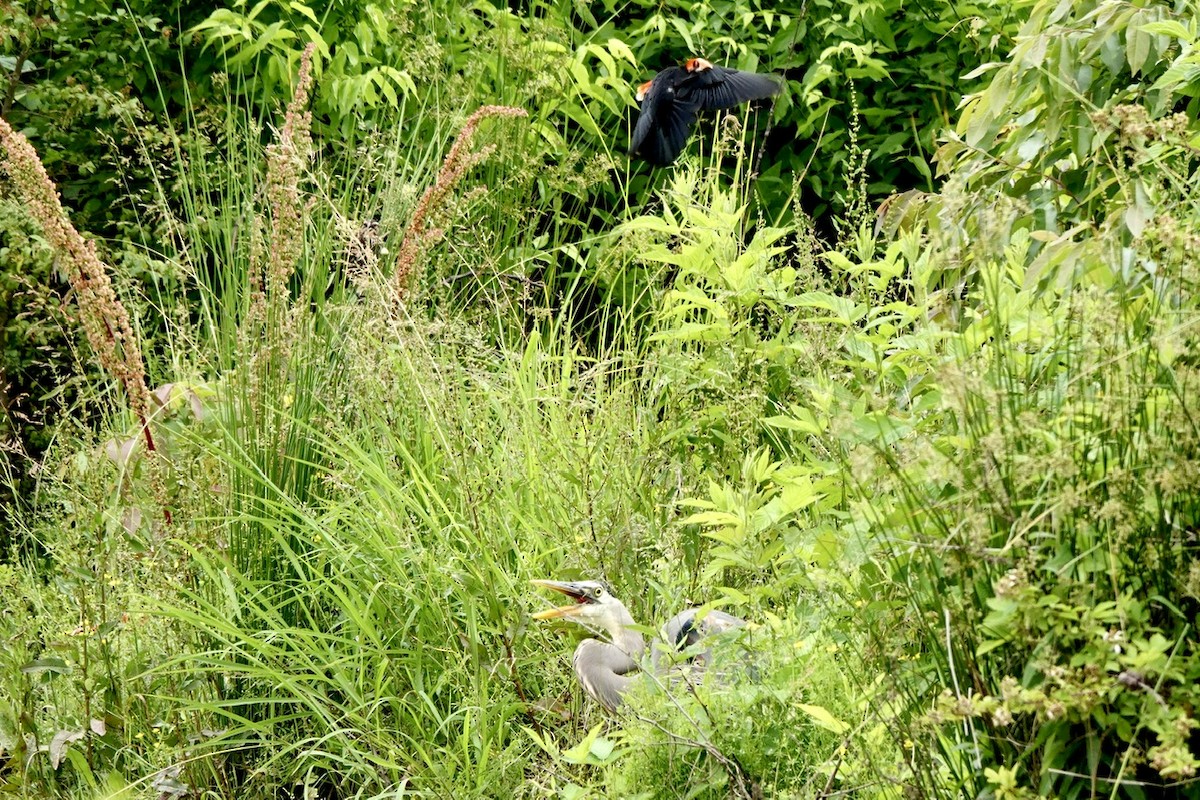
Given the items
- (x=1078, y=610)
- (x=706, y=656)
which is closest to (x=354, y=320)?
(x=706, y=656)

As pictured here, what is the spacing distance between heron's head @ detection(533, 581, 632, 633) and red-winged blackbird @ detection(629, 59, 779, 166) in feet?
7.87

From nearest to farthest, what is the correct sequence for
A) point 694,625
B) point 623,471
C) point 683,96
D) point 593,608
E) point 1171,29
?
point 1171,29 → point 694,625 → point 593,608 → point 623,471 → point 683,96

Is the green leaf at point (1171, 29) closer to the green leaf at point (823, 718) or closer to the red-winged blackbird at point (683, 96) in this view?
the green leaf at point (823, 718)

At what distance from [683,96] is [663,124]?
0.12m

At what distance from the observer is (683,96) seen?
4.72 metres

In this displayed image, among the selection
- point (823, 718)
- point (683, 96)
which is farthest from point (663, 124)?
point (823, 718)

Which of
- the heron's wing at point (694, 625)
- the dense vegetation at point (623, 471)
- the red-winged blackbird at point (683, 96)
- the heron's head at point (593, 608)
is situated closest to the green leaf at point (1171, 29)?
the dense vegetation at point (623, 471)

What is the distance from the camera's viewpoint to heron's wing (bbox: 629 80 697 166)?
4699 mm

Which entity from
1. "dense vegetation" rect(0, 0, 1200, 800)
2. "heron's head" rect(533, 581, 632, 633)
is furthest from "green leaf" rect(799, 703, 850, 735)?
"heron's head" rect(533, 581, 632, 633)

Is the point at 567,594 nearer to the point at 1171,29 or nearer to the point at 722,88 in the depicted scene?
the point at 1171,29

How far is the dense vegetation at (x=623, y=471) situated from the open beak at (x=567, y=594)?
0.12m

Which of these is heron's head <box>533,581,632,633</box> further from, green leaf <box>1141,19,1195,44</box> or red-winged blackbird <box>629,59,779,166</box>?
red-winged blackbird <box>629,59,779,166</box>

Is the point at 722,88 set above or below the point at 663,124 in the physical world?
above

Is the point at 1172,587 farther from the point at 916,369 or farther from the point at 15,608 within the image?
the point at 15,608
